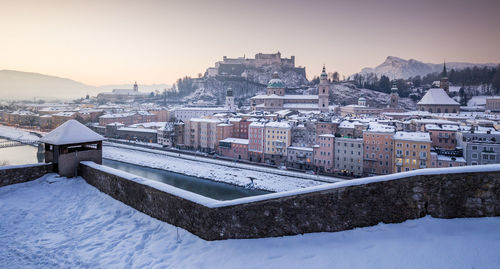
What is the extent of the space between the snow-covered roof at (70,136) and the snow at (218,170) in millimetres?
20121

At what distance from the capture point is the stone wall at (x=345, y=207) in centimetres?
362

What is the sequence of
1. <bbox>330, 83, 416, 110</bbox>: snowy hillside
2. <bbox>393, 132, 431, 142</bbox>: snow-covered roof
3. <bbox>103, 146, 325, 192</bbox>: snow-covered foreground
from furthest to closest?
<bbox>330, 83, 416, 110</bbox>: snowy hillside → <bbox>103, 146, 325, 192</bbox>: snow-covered foreground → <bbox>393, 132, 431, 142</bbox>: snow-covered roof

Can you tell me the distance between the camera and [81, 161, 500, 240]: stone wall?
11.9 ft

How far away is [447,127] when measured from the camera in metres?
32.0

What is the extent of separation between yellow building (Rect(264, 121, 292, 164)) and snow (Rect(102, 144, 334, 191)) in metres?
4.70

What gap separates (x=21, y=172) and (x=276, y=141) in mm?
29940

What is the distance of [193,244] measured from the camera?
444 centimetres

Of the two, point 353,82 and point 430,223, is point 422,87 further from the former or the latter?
point 430,223

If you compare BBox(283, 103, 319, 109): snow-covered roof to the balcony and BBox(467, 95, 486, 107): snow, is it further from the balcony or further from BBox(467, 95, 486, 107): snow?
BBox(467, 95, 486, 107): snow

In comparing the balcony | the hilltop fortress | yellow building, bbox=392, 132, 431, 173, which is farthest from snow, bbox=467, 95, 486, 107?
the hilltop fortress

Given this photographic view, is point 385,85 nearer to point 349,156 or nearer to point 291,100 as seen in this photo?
point 291,100

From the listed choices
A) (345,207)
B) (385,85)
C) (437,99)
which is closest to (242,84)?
(385,85)

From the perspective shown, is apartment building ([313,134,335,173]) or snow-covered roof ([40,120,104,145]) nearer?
snow-covered roof ([40,120,104,145])

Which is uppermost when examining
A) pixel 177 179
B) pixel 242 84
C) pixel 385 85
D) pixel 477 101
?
pixel 242 84
